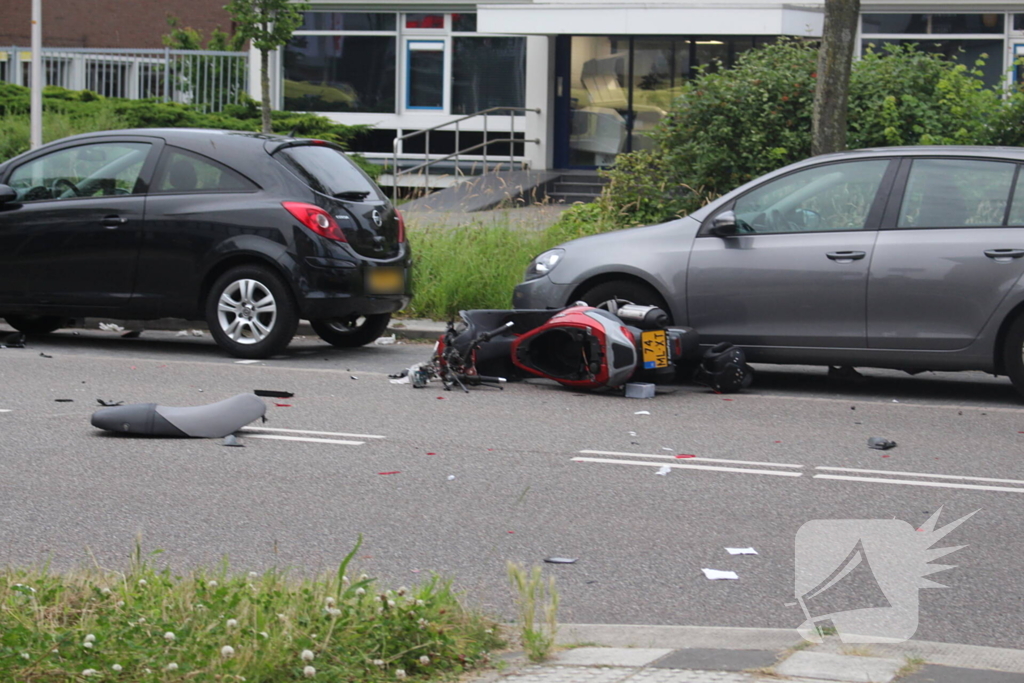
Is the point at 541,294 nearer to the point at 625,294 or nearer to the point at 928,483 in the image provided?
the point at 625,294

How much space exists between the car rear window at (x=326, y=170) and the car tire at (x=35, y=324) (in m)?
3.08

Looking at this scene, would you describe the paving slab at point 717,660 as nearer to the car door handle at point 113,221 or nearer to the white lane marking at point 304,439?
the white lane marking at point 304,439

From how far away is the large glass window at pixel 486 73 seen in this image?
26859 mm

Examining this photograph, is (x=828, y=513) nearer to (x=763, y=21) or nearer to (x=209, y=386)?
(x=209, y=386)

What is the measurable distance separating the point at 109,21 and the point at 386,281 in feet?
92.7

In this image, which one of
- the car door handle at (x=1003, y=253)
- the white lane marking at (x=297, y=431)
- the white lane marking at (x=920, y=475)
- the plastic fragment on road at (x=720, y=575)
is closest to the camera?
the plastic fragment on road at (x=720, y=575)

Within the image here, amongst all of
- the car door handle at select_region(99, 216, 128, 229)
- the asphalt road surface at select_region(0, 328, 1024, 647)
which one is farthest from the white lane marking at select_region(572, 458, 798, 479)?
the car door handle at select_region(99, 216, 128, 229)

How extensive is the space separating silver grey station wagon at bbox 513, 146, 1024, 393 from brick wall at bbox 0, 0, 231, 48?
93.6ft

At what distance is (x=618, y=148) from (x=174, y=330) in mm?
14727

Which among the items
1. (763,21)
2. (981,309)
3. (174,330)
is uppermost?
(763,21)

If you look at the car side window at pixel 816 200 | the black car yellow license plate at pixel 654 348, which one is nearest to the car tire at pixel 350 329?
the black car yellow license plate at pixel 654 348

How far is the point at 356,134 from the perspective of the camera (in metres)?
26.4

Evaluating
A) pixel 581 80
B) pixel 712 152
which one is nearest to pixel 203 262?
pixel 712 152

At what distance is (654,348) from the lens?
8.84m
